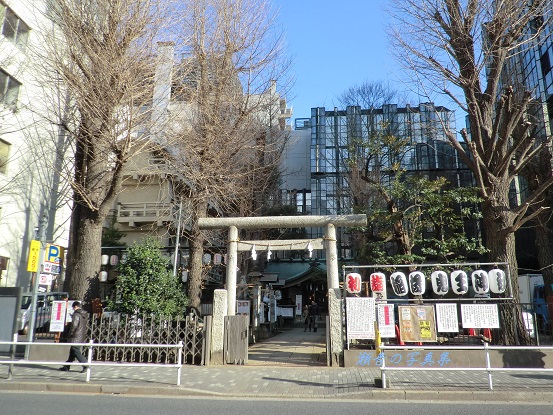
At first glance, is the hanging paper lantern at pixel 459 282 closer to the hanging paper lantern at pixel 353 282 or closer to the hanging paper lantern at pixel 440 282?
the hanging paper lantern at pixel 440 282

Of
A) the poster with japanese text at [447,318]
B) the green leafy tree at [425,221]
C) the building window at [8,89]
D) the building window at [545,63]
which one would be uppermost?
the building window at [545,63]

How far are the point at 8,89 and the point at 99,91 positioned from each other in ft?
28.0

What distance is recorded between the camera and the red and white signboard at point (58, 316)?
1165cm

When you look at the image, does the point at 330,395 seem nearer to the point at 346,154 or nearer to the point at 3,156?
the point at 3,156

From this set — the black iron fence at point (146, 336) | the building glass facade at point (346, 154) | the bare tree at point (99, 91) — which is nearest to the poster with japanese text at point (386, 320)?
the black iron fence at point (146, 336)

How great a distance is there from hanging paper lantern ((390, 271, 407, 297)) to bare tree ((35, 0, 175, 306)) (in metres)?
8.45

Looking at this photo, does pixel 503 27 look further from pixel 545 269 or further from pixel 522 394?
pixel 545 269

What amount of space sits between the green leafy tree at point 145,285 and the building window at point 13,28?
459 inches

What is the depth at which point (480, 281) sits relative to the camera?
10961mm

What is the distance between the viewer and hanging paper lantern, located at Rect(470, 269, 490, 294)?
35.6 feet

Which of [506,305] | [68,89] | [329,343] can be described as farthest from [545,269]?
[68,89]

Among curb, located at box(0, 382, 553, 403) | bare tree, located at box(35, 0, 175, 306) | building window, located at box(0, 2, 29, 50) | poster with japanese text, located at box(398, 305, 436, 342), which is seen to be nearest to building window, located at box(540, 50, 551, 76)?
poster with japanese text, located at box(398, 305, 436, 342)

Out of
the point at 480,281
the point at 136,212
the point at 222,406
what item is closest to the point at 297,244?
the point at 480,281

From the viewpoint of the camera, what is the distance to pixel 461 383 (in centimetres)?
825
